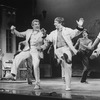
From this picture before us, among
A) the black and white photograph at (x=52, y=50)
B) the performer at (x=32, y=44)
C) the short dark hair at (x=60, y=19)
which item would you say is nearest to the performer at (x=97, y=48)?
the black and white photograph at (x=52, y=50)

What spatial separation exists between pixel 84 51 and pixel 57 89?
915 mm

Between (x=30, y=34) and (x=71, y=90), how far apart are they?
1.41 m

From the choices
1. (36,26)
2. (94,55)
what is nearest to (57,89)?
(94,55)

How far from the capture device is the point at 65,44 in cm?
431

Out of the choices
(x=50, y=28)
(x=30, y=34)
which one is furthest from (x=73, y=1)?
(x=30, y=34)

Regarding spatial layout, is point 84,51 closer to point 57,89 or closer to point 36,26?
point 57,89

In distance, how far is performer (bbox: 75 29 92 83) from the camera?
14.9ft

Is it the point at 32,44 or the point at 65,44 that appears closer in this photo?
the point at 65,44

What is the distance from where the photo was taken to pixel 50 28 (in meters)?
4.91

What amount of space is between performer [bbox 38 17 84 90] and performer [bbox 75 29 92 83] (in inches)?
10.5

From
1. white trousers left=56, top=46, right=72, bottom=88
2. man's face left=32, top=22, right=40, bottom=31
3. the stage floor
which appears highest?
man's face left=32, top=22, right=40, bottom=31

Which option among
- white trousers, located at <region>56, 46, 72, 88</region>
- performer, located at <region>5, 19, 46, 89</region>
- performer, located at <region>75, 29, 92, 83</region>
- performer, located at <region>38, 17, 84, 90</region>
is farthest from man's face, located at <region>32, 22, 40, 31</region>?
performer, located at <region>75, 29, 92, 83</region>

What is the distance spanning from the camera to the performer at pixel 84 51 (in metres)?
4.54

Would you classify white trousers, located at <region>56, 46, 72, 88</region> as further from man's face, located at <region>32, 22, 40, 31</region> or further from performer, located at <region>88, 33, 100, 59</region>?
man's face, located at <region>32, 22, 40, 31</region>
